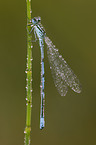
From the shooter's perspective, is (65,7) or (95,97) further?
(65,7)

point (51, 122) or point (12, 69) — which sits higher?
point (12, 69)

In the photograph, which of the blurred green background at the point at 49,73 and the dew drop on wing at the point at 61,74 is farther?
the blurred green background at the point at 49,73

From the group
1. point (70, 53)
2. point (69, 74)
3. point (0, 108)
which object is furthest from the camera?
point (70, 53)

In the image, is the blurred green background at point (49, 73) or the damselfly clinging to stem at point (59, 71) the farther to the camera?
the blurred green background at point (49, 73)

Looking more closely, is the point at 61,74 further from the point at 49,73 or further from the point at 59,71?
the point at 49,73

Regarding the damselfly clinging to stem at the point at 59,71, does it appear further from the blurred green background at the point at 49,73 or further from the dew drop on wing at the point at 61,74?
the blurred green background at the point at 49,73

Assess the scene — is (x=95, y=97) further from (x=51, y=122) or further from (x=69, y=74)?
(x=69, y=74)

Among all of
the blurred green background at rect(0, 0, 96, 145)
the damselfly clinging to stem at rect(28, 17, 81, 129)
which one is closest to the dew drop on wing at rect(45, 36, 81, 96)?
the damselfly clinging to stem at rect(28, 17, 81, 129)

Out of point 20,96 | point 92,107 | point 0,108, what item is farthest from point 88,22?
point 0,108

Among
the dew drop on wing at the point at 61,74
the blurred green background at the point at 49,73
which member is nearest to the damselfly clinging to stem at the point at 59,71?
the dew drop on wing at the point at 61,74

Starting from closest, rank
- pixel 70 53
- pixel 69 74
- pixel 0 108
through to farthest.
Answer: pixel 69 74, pixel 0 108, pixel 70 53
